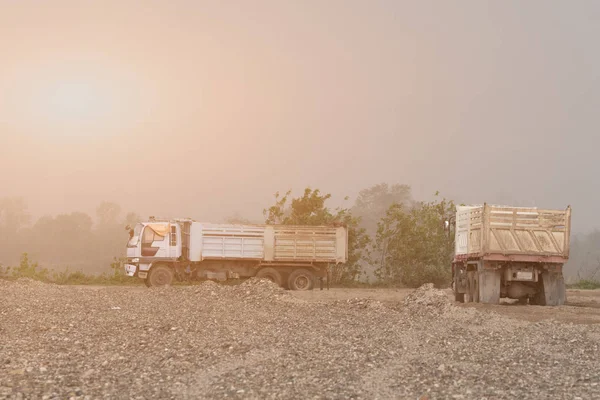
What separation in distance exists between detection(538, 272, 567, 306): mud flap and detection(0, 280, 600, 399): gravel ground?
177 inches

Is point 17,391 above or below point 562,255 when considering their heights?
below

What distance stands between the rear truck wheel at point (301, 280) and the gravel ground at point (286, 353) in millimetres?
12212

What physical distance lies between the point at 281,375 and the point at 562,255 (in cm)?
1585

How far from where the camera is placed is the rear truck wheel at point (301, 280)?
3559 cm

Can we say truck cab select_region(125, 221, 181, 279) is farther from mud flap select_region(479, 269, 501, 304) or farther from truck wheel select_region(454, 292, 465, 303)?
mud flap select_region(479, 269, 501, 304)

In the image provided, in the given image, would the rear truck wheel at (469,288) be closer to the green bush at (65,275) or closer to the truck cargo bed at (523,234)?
the truck cargo bed at (523,234)

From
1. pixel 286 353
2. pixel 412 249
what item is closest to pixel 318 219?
pixel 412 249

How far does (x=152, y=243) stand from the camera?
3406 centimetres

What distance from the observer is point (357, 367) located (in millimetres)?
12516

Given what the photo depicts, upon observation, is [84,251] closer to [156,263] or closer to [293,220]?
[293,220]

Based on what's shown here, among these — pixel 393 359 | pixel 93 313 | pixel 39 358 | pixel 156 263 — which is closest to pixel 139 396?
pixel 39 358

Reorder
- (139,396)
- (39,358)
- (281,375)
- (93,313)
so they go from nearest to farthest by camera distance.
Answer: (139,396)
(281,375)
(39,358)
(93,313)

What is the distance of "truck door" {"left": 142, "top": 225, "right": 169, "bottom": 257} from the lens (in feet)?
112

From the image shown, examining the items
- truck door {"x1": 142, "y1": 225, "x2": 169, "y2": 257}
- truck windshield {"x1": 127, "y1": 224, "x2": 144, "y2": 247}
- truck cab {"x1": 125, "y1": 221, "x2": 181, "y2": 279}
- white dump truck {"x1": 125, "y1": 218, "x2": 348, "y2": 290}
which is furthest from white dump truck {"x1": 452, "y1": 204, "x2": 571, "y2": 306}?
truck windshield {"x1": 127, "y1": 224, "x2": 144, "y2": 247}
